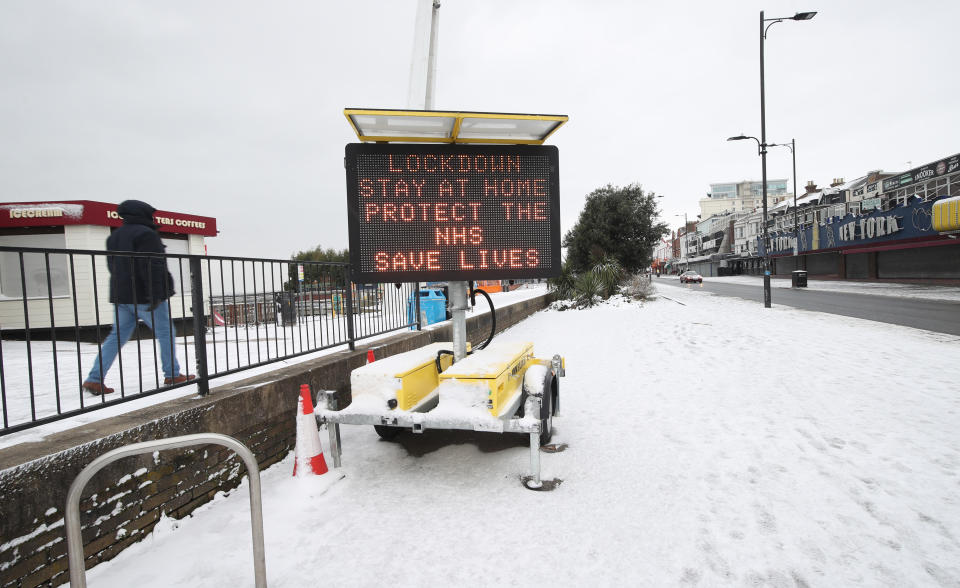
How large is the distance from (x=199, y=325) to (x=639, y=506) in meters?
3.45

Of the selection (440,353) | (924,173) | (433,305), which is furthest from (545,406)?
(924,173)

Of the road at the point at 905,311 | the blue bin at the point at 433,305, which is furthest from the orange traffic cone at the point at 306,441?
the road at the point at 905,311

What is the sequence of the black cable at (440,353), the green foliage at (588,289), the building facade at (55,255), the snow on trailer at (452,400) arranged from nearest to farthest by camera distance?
the snow on trailer at (452,400), the black cable at (440,353), the building facade at (55,255), the green foliage at (588,289)

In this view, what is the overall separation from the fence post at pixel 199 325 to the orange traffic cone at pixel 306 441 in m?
0.71

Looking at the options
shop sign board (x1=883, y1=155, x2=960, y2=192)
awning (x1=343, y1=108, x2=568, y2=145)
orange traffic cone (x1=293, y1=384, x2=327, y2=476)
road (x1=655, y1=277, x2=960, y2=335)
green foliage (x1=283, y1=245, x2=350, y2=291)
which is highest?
shop sign board (x1=883, y1=155, x2=960, y2=192)

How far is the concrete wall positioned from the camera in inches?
84.7

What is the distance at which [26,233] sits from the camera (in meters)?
12.2

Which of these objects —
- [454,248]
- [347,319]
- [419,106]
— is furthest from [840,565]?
[419,106]

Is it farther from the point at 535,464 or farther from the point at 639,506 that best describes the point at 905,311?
the point at 535,464

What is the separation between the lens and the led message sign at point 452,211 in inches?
155

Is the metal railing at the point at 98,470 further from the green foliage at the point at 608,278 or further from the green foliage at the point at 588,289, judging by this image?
the green foliage at the point at 608,278

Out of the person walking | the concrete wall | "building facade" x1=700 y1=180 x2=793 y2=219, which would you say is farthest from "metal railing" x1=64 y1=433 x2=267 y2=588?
"building facade" x1=700 y1=180 x2=793 y2=219

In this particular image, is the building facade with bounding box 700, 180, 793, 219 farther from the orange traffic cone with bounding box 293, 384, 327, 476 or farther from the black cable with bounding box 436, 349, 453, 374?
the orange traffic cone with bounding box 293, 384, 327, 476

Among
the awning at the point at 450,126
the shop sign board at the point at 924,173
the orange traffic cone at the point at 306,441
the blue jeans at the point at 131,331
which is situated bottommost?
the orange traffic cone at the point at 306,441
